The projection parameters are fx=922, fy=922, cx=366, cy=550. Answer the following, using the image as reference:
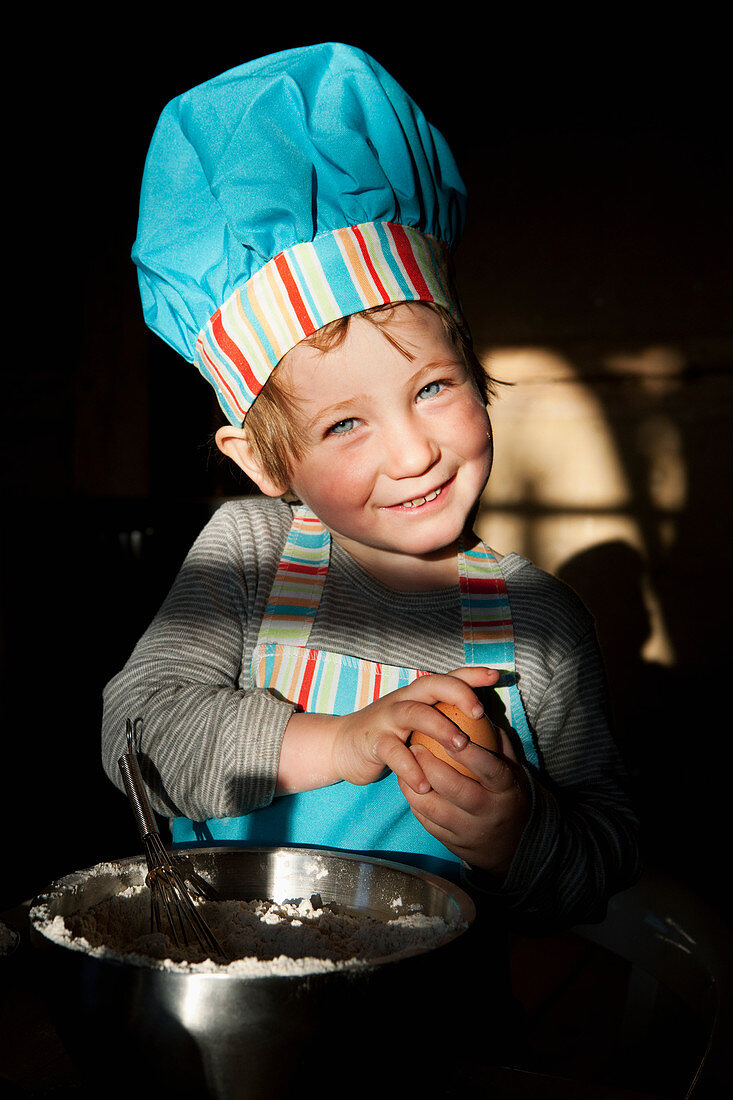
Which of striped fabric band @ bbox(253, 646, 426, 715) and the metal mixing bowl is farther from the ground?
the metal mixing bowl

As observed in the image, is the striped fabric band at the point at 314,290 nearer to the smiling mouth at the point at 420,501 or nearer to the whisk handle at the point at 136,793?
the smiling mouth at the point at 420,501

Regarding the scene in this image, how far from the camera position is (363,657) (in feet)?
2.74

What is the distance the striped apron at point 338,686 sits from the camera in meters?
0.76

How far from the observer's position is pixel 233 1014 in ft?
1.23

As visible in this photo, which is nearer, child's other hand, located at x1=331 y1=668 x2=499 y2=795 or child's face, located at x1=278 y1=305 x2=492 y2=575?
child's other hand, located at x1=331 y1=668 x2=499 y2=795

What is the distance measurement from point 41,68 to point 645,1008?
2.66 metres

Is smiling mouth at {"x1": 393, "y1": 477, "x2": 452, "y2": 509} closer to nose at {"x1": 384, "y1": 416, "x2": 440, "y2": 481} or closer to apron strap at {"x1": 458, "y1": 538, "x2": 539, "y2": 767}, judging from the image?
nose at {"x1": 384, "y1": 416, "x2": 440, "y2": 481}

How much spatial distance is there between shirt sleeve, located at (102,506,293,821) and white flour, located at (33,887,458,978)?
157mm

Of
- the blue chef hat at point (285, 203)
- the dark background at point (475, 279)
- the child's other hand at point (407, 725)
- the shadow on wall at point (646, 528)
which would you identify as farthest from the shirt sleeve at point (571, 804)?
the shadow on wall at point (646, 528)

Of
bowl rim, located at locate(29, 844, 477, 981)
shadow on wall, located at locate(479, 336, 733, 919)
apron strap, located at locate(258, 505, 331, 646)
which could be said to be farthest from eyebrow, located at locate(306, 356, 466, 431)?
shadow on wall, located at locate(479, 336, 733, 919)

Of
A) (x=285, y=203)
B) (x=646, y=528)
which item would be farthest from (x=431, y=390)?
(x=646, y=528)

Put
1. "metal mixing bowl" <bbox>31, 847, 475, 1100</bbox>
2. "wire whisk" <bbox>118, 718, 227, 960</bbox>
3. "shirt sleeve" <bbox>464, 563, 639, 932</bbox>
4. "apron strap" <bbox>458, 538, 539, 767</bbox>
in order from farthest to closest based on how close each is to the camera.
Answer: "apron strap" <bbox>458, 538, 539, 767</bbox>
"shirt sleeve" <bbox>464, 563, 639, 932</bbox>
"wire whisk" <bbox>118, 718, 227, 960</bbox>
"metal mixing bowl" <bbox>31, 847, 475, 1100</bbox>

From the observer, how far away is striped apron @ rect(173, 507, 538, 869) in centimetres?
76

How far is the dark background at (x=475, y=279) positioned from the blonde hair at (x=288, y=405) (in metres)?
1.41
